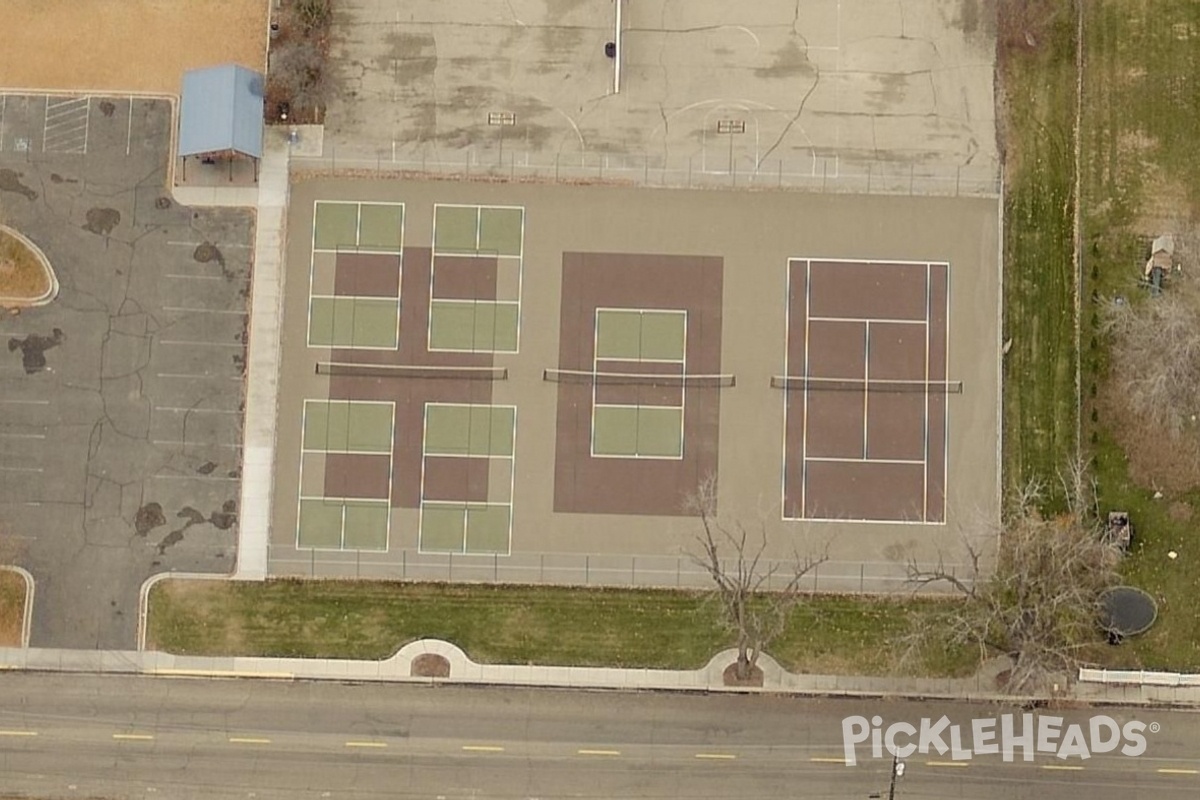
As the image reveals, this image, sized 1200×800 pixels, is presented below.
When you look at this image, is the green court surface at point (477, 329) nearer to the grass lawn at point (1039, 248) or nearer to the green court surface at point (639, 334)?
the green court surface at point (639, 334)

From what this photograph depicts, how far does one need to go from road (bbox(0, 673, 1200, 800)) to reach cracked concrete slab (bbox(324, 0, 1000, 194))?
1809cm

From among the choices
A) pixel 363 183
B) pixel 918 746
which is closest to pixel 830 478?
pixel 918 746

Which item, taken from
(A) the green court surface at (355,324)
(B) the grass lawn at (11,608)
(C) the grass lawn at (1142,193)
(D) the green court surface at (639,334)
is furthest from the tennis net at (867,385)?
(B) the grass lawn at (11,608)

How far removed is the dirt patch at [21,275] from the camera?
38.9 metres

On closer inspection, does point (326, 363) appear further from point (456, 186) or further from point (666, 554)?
point (666, 554)

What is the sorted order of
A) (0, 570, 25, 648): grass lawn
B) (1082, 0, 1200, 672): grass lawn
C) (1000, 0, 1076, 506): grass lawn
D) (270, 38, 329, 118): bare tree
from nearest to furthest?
(1082, 0, 1200, 672): grass lawn → (0, 570, 25, 648): grass lawn → (1000, 0, 1076, 506): grass lawn → (270, 38, 329, 118): bare tree

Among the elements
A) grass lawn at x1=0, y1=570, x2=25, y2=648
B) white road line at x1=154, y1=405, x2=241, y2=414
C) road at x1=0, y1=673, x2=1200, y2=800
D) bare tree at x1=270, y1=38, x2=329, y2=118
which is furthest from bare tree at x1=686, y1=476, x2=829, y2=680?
grass lawn at x1=0, y1=570, x2=25, y2=648

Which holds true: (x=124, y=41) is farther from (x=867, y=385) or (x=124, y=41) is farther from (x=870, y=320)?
(x=867, y=385)

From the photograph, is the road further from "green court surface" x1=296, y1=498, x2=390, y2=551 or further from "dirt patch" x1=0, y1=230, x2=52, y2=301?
"dirt patch" x1=0, y1=230, x2=52, y2=301

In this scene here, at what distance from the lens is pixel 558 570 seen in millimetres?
37812

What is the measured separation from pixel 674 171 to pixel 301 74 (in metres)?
13.5

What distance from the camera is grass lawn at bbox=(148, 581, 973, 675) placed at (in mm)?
37312

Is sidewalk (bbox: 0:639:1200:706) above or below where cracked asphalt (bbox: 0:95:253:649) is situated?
below

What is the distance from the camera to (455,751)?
1458 inches
